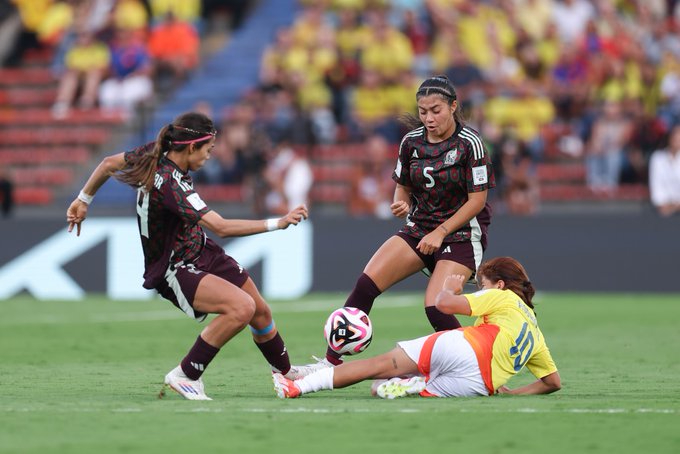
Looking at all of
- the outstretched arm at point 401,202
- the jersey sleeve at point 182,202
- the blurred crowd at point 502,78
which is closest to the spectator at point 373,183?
the blurred crowd at point 502,78

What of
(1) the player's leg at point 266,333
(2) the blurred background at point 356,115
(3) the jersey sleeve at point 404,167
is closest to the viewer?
(1) the player's leg at point 266,333

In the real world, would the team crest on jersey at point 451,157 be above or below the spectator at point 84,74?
below

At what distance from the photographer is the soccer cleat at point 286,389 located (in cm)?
836

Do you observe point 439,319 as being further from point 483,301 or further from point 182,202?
point 182,202

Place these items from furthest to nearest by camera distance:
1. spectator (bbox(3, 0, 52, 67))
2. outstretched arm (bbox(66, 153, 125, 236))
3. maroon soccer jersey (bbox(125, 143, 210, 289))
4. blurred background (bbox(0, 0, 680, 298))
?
spectator (bbox(3, 0, 52, 67)), blurred background (bbox(0, 0, 680, 298)), outstretched arm (bbox(66, 153, 125, 236)), maroon soccer jersey (bbox(125, 143, 210, 289))

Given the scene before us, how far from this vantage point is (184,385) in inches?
322

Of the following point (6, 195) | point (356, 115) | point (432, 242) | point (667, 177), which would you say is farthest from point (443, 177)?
point (6, 195)

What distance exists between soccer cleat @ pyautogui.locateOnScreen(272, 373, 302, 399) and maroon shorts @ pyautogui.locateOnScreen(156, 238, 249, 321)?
67 centimetres

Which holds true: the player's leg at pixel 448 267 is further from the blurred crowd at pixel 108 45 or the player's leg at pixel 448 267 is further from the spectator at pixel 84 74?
the spectator at pixel 84 74

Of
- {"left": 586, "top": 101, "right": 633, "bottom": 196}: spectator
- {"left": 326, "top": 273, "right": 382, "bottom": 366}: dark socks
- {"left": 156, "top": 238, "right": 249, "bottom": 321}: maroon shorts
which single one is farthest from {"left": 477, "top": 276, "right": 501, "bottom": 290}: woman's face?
{"left": 586, "top": 101, "right": 633, "bottom": 196}: spectator

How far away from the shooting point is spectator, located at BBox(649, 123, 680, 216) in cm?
1853

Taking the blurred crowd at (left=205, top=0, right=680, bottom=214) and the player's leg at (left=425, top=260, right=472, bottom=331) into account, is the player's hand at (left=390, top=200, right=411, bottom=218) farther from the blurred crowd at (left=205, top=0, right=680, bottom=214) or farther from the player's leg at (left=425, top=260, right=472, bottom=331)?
the blurred crowd at (left=205, top=0, right=680, bottom=214)

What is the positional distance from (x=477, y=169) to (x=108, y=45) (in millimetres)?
15504

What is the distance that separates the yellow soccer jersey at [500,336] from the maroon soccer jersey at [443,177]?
113 cm
